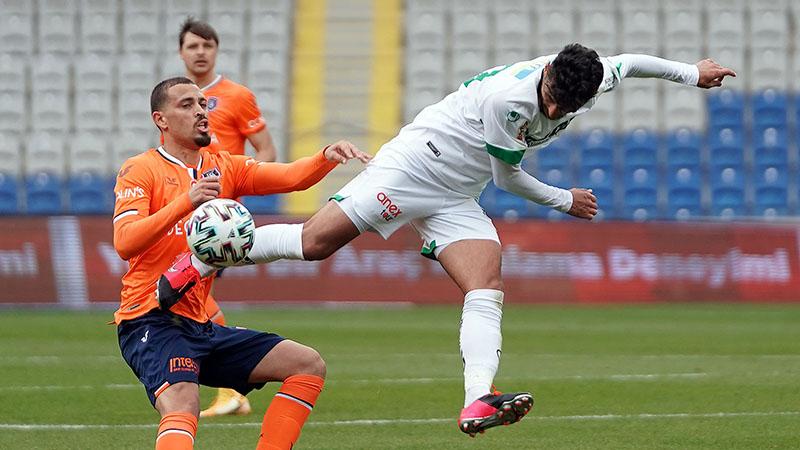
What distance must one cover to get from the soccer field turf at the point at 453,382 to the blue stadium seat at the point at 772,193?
4.66 meters

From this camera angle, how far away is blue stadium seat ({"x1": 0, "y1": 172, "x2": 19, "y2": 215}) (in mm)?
20562

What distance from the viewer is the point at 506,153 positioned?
20.7 feet

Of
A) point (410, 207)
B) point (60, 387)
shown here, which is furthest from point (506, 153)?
point (60, 387)

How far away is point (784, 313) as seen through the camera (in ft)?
52.3

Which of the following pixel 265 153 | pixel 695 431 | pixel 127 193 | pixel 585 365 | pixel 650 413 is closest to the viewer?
pixel 127 193

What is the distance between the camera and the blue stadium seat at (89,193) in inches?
805

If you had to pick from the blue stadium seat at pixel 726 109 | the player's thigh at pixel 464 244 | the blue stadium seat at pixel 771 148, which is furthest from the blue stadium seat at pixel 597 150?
the player's thigh at pixel 464 244

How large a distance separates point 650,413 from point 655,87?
47.4ft

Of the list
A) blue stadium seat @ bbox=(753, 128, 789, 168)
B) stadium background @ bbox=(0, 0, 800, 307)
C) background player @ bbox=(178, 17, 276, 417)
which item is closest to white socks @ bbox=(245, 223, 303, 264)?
background player @ bbox=(178, 17, 276, 417)

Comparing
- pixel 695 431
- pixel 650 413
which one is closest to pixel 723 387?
pixel 650 413

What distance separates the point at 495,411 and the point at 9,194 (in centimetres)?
1624

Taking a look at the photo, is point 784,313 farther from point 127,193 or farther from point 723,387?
point 127,193

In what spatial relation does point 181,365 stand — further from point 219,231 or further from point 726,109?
point 726,109

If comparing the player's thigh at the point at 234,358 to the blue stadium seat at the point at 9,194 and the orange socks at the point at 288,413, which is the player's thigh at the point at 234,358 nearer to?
the orange socks at the point at 288,413
